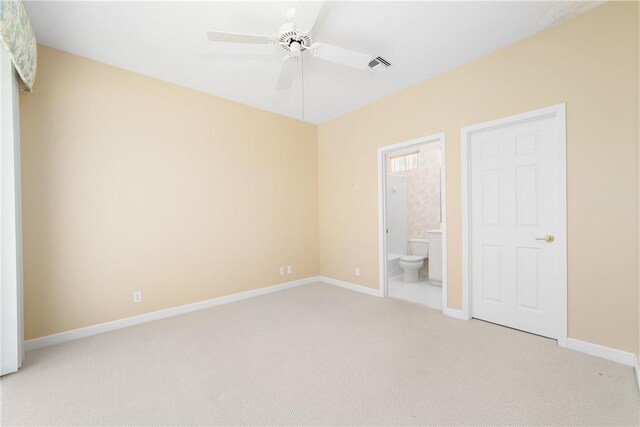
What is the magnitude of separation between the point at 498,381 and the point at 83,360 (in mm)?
3174

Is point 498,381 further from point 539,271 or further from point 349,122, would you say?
point 349,122

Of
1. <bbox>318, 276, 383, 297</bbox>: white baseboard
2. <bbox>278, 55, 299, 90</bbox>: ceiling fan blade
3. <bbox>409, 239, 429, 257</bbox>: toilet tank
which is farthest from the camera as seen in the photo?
<bbox>409, 239, 429, 257</bbox>: toilet tank

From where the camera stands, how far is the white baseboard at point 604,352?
206 centimetres

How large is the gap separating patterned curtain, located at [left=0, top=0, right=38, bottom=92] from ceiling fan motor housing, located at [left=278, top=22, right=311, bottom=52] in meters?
1.64

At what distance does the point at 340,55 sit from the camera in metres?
2.23

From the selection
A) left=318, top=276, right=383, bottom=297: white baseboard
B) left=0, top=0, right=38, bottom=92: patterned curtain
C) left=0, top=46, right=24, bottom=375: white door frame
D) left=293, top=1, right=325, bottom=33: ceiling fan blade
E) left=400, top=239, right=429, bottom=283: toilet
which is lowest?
left=318, top=276, right=383, bottom=297: white baseboard

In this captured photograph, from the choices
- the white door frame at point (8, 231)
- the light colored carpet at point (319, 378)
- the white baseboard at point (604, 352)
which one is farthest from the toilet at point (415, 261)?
the white door frame at point (8, 231)

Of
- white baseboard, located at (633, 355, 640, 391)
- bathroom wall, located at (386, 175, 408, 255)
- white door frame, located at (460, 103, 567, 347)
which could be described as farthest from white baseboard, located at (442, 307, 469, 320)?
bathroom wall, located at (386, 175, 408, 255)

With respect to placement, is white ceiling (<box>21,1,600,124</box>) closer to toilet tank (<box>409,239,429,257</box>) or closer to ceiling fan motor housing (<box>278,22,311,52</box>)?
ceiling fan motor housing (<box>278,22,311,52</box>)

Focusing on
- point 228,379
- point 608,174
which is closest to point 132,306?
point 228,379

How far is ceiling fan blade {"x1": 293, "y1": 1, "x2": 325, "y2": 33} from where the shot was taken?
6.71 ft

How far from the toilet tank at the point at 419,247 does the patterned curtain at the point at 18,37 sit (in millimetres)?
5152

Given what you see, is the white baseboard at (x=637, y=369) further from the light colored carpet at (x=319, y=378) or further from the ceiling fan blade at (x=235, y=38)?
the ceiling fan blade at (x=235, y=38)

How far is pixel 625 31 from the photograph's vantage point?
2.06 metres
